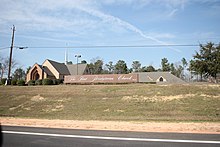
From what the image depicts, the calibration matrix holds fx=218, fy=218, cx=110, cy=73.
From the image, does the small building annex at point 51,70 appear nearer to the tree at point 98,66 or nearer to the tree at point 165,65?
the tree at point 98,66

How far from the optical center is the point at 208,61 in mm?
48031

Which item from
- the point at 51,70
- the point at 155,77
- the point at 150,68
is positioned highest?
the point at 150,68

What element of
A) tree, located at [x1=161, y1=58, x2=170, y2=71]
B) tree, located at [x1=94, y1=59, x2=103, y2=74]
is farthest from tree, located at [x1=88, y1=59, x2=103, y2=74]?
tree, located at [x1=161, y1=58, x2=170, y2=71]

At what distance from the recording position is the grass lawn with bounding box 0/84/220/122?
18.0 meters

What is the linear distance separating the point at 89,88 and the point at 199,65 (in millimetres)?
29479

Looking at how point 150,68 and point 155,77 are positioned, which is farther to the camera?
point 150,68

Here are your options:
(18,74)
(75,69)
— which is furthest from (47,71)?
(18,74)

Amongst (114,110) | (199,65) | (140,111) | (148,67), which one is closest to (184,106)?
(140,111)

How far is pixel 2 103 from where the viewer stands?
Result: 26156mm

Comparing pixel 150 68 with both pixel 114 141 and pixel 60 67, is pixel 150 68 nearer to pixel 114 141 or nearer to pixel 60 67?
pixel 60 67

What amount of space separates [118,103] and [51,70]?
46.7 metres

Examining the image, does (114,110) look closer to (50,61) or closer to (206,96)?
(206,96)

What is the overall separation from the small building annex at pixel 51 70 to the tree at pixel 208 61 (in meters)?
37.8

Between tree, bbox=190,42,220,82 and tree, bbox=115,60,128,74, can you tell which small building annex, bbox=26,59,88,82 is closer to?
tree, bbox=115,60,128,74
